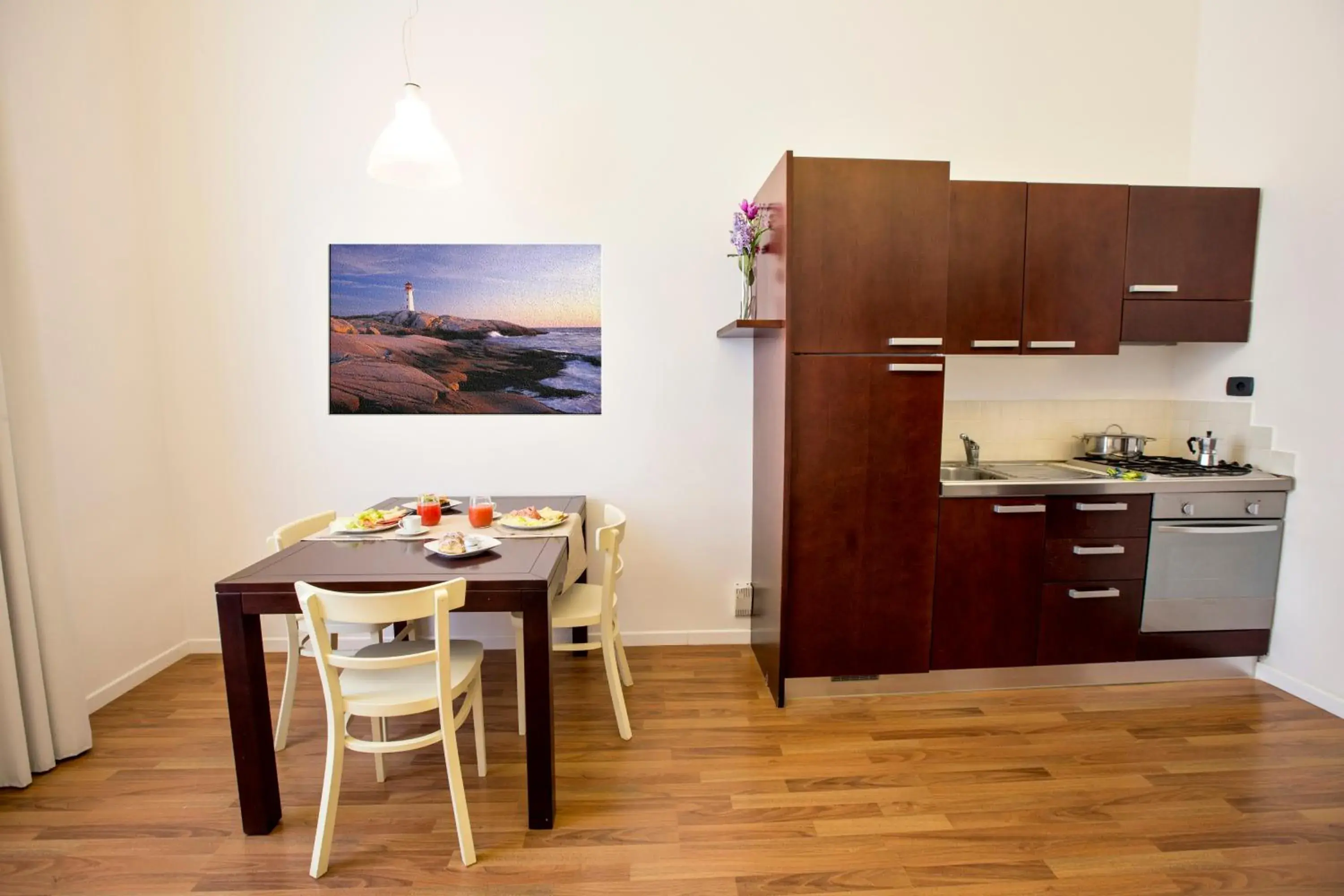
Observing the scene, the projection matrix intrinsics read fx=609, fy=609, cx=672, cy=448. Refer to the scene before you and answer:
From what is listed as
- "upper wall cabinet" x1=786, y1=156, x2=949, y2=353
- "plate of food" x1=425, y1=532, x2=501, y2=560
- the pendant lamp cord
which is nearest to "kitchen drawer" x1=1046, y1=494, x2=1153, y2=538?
"upper wall cabinet" x1=786, y1=156, x2=949, y2=353

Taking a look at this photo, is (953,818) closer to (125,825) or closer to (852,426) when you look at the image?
(852,426)

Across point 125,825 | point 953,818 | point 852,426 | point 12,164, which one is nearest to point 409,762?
point 125,825

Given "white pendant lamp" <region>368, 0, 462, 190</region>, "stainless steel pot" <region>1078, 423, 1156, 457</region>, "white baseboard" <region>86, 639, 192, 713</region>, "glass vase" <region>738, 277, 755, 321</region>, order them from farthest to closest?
"stainless steel pot" <region>1078, 423, 1156, 457</region> < "glass vase" <region>738, 277, 755, 321</region> < "white baseboard" <region>86, 639, 192, 713</region> < "white pendant lamp" <region>368, 0, 462, 190</region>

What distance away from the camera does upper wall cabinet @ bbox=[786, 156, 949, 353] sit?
94.7 inches

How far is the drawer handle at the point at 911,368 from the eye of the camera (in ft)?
8.25

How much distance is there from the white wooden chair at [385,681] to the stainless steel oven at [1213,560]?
2.92 m

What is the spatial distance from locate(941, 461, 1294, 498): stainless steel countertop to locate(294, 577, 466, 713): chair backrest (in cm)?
204

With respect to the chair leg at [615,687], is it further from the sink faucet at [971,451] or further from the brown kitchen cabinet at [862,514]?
the sink faucet at [971,451]

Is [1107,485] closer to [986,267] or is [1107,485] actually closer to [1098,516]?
[1098,516]

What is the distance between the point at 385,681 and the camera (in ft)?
6.06

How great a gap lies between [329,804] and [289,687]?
2.75 ft

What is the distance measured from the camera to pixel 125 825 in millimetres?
1911

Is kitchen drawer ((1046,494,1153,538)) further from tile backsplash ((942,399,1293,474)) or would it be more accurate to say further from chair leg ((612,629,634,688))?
chair leg ((612,629,634,688))

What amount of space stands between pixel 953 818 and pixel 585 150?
123 inches
